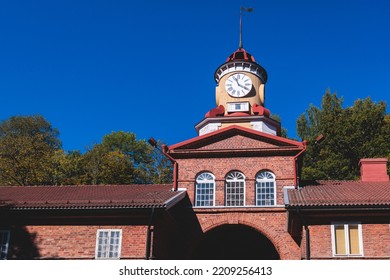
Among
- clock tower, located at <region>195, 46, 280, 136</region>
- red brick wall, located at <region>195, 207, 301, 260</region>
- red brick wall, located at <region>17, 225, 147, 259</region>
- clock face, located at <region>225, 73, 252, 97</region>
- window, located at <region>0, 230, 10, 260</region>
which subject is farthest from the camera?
clock face, located at <region>225, 73, 252, 97</region>

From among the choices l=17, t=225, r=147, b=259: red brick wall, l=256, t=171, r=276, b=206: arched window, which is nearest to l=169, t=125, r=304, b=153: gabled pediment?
l=256, t=171, r=276, b=206: arched window

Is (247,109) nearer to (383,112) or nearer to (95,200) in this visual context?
(95,200)

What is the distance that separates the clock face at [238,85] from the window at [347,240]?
14.5 meters

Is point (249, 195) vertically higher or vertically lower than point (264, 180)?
lower

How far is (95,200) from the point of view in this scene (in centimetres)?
2003

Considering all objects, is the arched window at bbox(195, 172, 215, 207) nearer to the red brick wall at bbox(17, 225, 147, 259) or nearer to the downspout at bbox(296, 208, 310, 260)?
the red brick wall at bbox(17, 225, 147, 259)

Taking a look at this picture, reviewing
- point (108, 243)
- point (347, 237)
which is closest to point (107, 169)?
point (108, 243)

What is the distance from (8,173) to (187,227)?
20800mm

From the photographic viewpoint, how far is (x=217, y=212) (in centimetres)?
2297

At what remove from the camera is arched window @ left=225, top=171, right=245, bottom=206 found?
2317 cm

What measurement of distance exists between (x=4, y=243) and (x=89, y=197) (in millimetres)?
3868

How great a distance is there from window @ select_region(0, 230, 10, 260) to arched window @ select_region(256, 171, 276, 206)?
10.9 meters

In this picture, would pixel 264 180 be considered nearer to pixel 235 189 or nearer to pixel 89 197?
pixel 235 189
